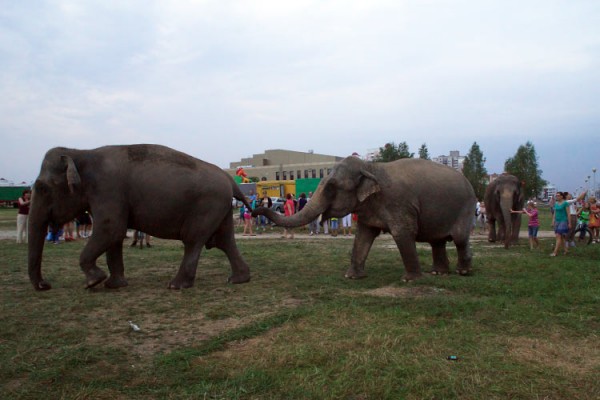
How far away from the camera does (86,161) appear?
24.9 feet

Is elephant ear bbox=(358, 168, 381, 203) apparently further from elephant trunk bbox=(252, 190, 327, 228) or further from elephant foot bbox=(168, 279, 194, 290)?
elephant foot bbox=(168, 279, 194, 290)

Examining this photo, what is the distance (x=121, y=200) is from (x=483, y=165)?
64128mm

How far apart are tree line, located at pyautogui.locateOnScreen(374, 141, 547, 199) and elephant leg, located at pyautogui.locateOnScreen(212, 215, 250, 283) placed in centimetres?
5110

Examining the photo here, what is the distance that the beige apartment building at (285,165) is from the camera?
88.5m

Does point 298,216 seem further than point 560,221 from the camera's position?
No

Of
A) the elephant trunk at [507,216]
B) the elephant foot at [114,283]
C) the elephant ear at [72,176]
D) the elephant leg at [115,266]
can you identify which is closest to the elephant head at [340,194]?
the elephant leg at [115,266]

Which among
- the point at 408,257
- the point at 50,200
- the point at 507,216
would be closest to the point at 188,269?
the point at 50,200

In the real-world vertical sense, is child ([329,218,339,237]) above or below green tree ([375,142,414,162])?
below

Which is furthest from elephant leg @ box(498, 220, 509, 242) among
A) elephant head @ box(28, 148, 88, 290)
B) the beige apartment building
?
the beige apartment building

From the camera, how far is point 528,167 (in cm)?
6141

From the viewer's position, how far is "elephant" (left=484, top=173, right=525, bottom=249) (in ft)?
45.6

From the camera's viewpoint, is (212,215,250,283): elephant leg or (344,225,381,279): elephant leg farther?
(344,225,381,279): elephant leg

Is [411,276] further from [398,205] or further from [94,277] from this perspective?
[94,277]

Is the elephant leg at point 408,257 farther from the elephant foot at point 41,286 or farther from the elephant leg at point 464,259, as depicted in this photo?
the elephant foot at point 41,286
